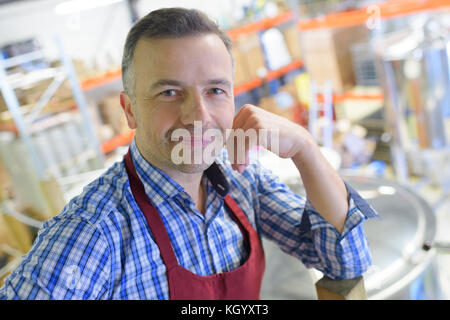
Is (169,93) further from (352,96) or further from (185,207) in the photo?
(352,96)

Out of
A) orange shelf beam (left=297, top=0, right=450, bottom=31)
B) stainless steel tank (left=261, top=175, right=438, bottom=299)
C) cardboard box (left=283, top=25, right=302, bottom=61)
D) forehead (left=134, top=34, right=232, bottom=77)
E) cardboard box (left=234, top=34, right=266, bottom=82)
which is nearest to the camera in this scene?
forehead (left=134, top=34, right=232, bottom=77)

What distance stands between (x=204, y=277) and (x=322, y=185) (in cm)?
28

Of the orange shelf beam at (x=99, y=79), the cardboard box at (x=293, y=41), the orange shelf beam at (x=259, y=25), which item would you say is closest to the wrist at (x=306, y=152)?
the orange shelf beam at (x=99, y=79)

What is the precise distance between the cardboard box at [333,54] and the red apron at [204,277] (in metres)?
2.51

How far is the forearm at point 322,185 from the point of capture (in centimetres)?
73

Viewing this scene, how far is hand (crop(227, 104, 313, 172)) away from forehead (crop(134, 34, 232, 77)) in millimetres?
79

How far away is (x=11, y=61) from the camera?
2.41 meters

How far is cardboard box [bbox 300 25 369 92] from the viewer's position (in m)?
3.05

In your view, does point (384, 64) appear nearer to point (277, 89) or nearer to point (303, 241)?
point (277, 89)

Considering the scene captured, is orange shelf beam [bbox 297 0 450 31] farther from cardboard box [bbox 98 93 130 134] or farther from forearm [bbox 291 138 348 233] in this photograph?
forearm [bbox 291 138 348 233]

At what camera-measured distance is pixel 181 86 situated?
22.0 inches

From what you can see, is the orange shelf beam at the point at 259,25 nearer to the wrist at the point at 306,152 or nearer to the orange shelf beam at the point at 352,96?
the orange shelf beam at the point at 352,96

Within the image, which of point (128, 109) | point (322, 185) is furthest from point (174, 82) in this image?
point (322, 185)

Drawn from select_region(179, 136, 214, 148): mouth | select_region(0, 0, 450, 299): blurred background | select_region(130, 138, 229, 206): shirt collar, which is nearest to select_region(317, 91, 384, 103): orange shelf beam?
select_region(0, 0, 450, 299): blurred background
